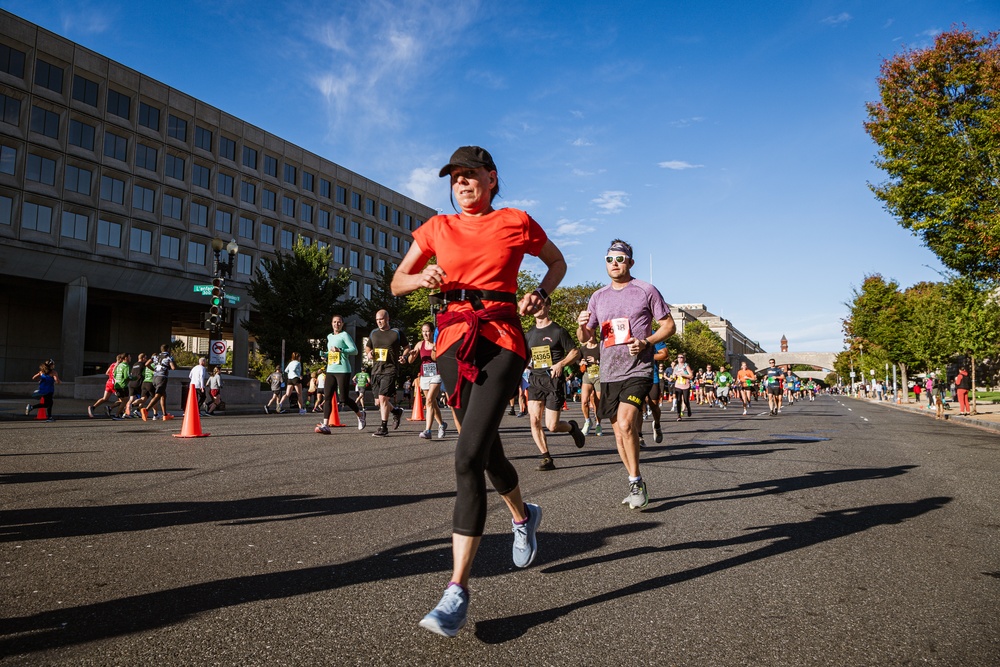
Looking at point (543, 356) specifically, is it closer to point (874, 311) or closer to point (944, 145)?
point (944, 145)

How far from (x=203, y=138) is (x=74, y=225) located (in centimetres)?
1073

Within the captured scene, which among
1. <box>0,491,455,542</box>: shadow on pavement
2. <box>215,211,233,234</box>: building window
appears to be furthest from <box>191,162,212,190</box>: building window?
<box>0,491,455,542</box>: shadow on pavement

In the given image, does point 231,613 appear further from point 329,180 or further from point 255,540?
point 329,180

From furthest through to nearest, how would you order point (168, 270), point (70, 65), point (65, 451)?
1. point (168, 270)
2. point (70, 65)
3. point (65, 451)

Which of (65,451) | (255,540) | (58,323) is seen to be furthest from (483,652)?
(58,323)

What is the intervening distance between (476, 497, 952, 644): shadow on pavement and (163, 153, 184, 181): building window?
43.1 metres

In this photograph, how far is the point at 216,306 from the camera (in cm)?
1916

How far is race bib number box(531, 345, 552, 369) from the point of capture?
27.7 feet

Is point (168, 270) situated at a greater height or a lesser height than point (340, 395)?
greater

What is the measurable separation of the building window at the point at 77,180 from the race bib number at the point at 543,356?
36.0m

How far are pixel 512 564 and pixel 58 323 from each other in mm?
44910

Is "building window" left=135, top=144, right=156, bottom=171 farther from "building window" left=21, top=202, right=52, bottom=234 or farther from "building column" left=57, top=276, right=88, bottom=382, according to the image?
"building column" left=57, top=276, right=88, bottom=382

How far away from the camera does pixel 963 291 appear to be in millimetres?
21422

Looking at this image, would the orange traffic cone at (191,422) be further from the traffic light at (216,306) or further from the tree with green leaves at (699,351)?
the tree with green leaves at (699,351)
